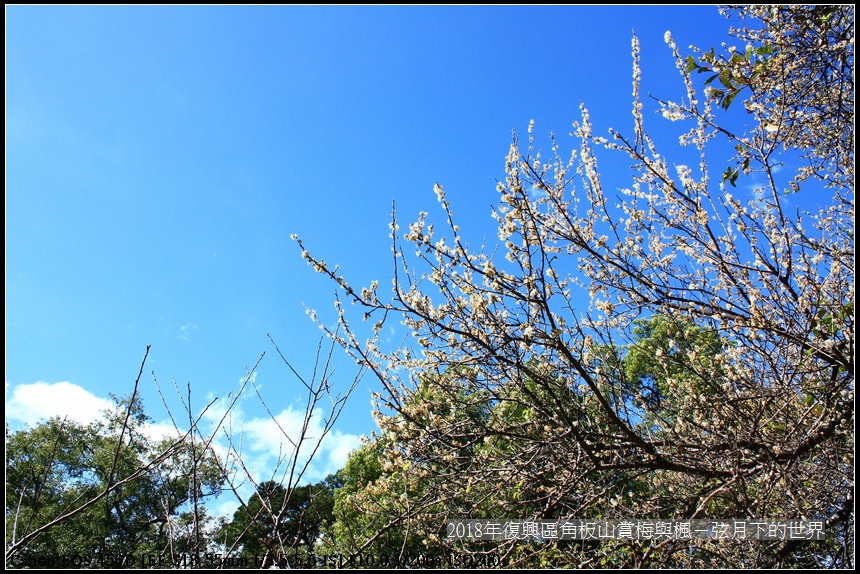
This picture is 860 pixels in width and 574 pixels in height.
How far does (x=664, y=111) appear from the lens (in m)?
3.74

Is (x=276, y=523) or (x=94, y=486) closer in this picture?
(x=276, y=523)

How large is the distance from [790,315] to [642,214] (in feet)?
3.69

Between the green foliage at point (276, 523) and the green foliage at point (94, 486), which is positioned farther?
the green foliage at point (94, 486)

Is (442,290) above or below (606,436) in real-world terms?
above

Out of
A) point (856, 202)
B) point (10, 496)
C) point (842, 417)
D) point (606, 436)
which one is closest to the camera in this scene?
point (856, 202)

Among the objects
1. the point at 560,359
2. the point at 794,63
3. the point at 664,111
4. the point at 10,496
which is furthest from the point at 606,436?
the point at 10,496

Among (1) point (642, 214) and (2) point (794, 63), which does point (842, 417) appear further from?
(2) point (794, 63)

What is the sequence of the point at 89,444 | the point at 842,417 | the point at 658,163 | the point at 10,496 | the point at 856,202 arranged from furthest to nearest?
the point at 89,444
the point at 10,496
the point at 658,163
the point at 842,417
the point at 856,202

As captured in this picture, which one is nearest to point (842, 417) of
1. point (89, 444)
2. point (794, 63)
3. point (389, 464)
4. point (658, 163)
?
point (658, 163)

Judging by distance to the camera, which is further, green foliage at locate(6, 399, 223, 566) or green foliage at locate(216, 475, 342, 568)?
green foliage at locate(6, 399, 223, 566)

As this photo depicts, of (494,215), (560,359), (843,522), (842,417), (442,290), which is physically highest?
(494,215)

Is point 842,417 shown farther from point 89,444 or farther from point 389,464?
point 89,444

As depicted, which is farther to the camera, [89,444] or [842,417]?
[89,444]

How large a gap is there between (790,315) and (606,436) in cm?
140
